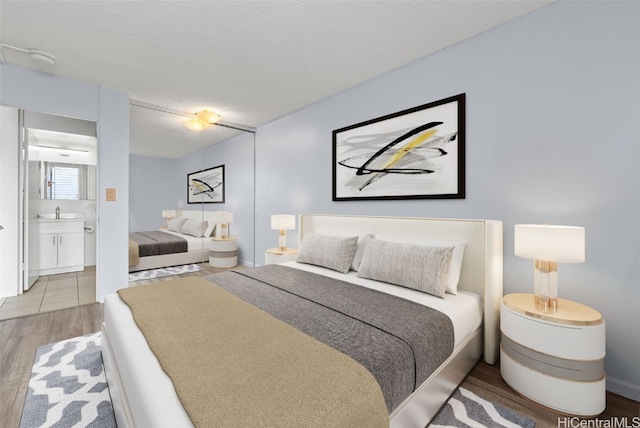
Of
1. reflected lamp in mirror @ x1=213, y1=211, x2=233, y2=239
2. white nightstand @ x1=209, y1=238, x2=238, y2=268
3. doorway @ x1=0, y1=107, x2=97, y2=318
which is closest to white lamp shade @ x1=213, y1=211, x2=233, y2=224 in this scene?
reflected lamp in mirror @ x1=213, y1=211, x2=233, y2=239

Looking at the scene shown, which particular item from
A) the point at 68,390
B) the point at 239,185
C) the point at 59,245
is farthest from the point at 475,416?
the point at 59,245

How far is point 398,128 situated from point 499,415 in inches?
92.2

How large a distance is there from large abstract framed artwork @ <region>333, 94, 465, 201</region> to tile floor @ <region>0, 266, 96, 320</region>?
317cm

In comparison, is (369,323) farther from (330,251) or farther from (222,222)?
(222,222)

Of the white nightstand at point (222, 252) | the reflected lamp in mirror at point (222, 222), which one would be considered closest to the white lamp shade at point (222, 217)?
the reflected lamp in mirror at point (222, 222)

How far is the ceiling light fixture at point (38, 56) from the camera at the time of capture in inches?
96.6

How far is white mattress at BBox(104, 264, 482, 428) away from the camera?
2.96 feet

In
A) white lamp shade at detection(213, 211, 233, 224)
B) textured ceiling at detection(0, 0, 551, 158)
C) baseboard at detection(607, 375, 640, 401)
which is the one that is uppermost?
textured ceiling at detection(0, 0, 551, 158)

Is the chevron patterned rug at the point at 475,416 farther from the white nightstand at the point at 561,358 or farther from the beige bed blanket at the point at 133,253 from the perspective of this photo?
the beige bed blanket at the point at 133,253

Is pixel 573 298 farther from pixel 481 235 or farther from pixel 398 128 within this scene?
pixel 398 128

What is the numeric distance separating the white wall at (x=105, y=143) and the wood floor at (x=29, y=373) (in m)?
0.59

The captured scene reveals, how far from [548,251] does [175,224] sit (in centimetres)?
408

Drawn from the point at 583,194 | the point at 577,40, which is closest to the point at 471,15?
the point at 577,40

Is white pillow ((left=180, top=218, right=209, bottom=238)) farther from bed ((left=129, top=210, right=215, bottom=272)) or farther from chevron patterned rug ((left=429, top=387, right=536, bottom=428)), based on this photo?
chevron patterned rug ((left=429, top=387, right=536, bottom=428))
